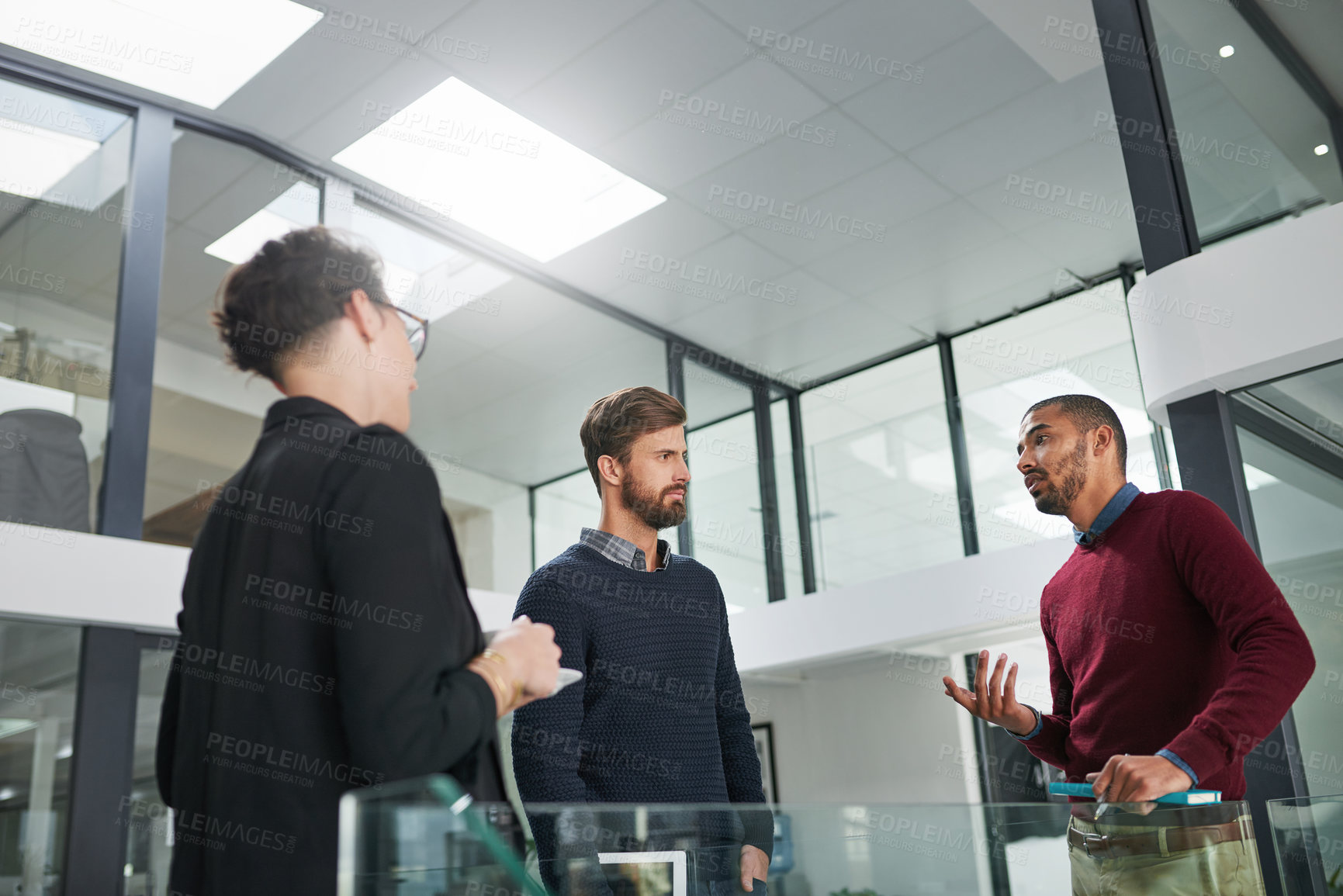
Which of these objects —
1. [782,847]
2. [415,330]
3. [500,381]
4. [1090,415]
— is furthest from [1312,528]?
[500,381]

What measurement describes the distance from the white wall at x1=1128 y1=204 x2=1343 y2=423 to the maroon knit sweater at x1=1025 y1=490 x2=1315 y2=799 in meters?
1.27

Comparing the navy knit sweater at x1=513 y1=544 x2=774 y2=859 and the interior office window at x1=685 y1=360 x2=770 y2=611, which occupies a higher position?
the interior office window at x1=685 y1=360 x2=770 y2=611

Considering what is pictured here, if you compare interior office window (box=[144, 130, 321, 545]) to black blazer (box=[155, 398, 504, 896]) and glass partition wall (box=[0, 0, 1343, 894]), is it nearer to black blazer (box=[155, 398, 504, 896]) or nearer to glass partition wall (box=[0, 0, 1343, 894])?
glass partition wall (box=[0, 0, 1343, 894])

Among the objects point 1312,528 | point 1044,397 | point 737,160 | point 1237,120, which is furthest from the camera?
point 737,160

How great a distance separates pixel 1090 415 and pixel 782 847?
3.67 feet

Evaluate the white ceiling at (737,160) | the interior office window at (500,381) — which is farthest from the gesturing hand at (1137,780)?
the interior office window at (500,381)

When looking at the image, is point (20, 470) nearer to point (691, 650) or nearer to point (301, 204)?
point (301, 204)

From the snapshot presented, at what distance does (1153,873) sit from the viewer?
1.35 metres

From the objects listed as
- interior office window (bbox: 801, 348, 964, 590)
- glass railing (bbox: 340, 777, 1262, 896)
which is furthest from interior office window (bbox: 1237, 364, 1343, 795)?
interior office window (bbox: 801, 348, 964, 590)

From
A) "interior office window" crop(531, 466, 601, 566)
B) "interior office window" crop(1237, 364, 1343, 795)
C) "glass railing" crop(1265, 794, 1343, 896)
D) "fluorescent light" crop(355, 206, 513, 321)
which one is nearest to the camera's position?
"glass railing" crop(1265, 794, 1343, 896)

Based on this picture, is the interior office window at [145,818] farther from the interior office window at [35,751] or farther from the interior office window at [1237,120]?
the interior office window at [1237,120]

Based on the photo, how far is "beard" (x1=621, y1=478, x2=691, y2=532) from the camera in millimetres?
1871

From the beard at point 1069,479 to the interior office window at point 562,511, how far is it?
603 cm

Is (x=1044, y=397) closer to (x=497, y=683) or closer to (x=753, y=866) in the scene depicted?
(x=753, y=866)
